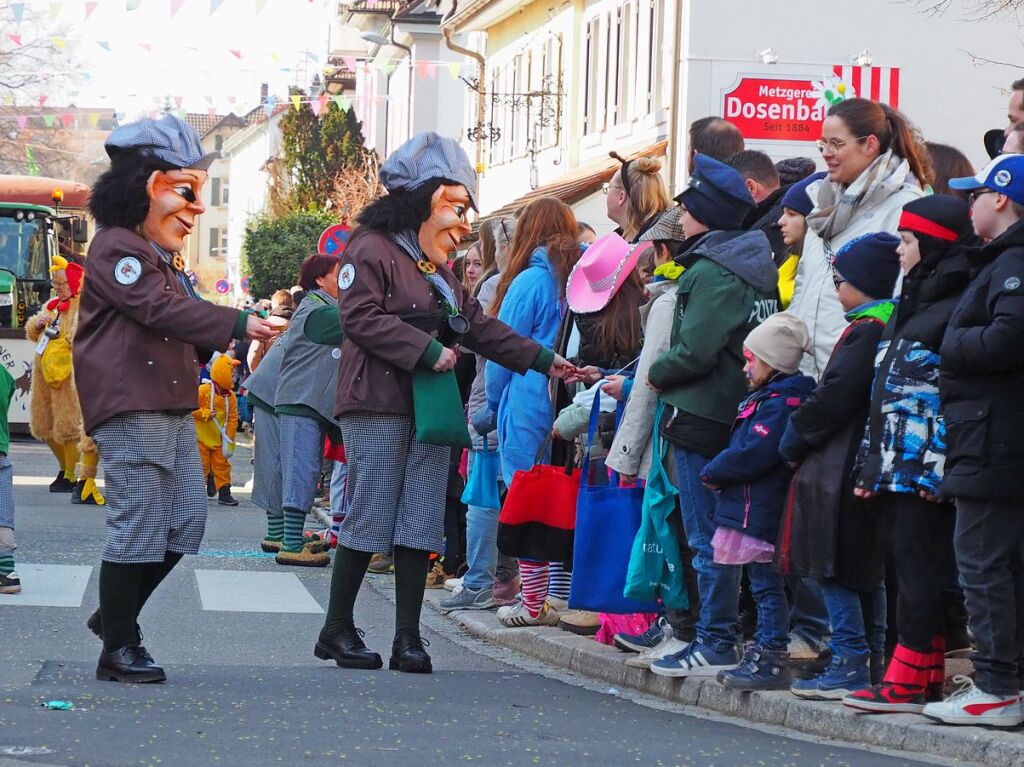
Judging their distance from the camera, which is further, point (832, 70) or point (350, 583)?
point (832, 70)

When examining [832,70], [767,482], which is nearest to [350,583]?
[767,482]

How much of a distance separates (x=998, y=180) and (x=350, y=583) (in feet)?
9.88

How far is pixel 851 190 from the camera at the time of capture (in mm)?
7297

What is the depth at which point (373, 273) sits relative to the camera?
24.2 feet

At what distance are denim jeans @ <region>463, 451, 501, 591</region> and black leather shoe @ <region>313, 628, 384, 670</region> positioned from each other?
2.45m

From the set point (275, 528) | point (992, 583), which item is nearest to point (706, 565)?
point (992, 583)

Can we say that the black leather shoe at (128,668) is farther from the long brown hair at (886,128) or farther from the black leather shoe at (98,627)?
the long brown hair at (886,128)

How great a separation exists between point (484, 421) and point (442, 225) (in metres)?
2.23

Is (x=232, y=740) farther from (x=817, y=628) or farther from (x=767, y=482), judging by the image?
(x=817, y=628)

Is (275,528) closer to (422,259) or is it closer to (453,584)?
(453,584)

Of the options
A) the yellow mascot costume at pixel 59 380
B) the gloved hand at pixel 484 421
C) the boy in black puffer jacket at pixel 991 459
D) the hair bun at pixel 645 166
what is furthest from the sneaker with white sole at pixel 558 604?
the yellow mascot costume at pixel 59 380

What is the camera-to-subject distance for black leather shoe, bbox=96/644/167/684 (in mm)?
6742

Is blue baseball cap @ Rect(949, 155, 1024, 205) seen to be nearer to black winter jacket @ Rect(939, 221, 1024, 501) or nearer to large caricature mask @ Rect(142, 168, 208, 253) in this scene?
black winter jacket @ Rect(939, 221, 1024, 501)

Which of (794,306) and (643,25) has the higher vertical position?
(643,25)
